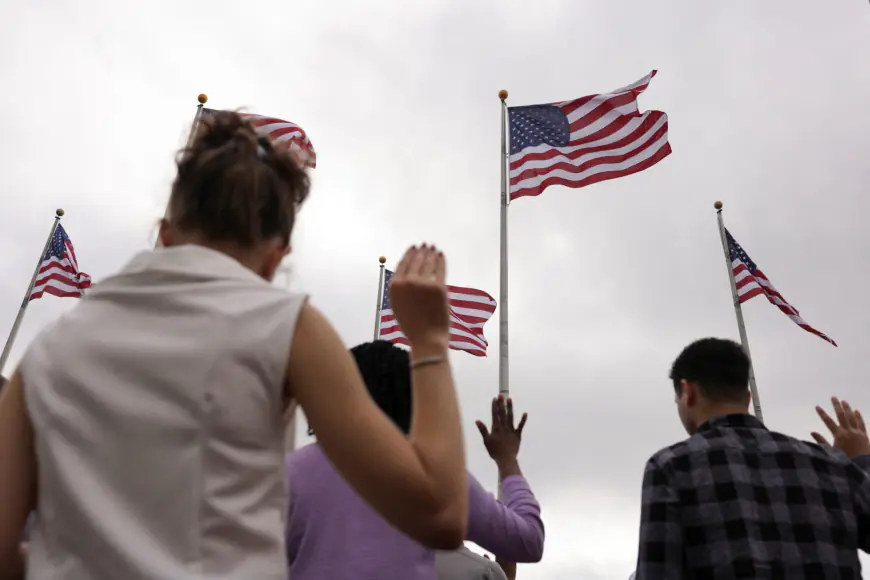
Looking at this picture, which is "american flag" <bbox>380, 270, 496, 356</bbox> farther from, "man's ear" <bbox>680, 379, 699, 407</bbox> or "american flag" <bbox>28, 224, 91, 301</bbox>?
"man's ear" <bbox>680, 379, 699, 407</bbox>

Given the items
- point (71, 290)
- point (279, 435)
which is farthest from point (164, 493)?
point (71, 290)

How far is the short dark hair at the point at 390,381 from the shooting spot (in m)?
2.90

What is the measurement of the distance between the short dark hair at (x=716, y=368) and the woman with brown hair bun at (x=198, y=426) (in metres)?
A: 2.84

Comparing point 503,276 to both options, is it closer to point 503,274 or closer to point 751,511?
point 503,274

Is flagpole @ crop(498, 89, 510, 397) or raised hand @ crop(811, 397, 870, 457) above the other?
flagpole @ crop(498, 89, 510, 397)

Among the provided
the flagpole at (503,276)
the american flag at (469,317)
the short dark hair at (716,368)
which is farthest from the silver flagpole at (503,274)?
the short dark hair at (716,368)

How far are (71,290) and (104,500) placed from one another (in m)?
16.7

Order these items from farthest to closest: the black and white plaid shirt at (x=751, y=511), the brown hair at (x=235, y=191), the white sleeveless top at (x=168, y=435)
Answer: the black and white plaid shirt at (x=751, y=511) < the brown hair at (x=235, y=191) < the white sleeveless top at (x=168, y=435)

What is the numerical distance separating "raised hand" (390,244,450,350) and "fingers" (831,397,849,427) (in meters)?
3.25

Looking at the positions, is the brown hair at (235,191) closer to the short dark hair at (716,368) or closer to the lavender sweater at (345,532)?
the lavender sweater at (345,532)

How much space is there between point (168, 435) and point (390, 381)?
1693mm

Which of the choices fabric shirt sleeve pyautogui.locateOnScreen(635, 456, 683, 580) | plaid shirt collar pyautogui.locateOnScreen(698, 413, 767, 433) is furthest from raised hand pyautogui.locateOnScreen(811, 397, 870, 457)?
fabric shirt sleeve pyautogui.locateOnScreen(635, 456, 683, 580)

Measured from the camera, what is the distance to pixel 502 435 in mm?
3457

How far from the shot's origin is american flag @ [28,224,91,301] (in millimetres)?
16344
